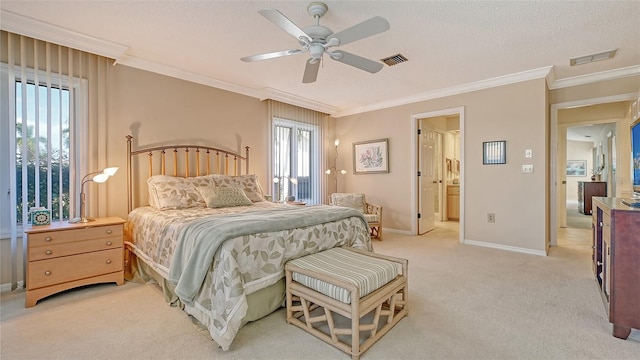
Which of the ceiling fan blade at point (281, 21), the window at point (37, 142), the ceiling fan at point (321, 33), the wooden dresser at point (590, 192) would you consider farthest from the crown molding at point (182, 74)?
the wooden dresser at point (590, 192)

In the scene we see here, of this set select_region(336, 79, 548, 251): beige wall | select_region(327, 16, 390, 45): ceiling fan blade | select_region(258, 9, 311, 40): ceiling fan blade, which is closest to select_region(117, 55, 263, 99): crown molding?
select_region(258, 9, 311, 40): ceiling fan blade

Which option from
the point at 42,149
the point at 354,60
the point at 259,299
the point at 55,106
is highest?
the point at 354,60

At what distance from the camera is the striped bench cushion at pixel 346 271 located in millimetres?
1810

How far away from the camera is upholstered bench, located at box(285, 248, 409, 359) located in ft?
5.75

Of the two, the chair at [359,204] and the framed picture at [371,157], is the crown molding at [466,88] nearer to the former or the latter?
the framed picture at [371,157]

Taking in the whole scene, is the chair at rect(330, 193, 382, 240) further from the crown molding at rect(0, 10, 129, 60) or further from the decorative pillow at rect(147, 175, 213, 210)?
the crown molding at rect(0, 10, 129, 60)

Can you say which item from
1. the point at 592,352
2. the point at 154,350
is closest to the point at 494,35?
the point at 592,352

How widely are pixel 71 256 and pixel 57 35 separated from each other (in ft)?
6.88

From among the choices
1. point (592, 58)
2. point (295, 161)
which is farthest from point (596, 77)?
point (295, 161)

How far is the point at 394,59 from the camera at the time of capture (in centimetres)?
346

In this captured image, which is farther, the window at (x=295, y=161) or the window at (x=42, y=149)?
the window at (x=295, y=161)

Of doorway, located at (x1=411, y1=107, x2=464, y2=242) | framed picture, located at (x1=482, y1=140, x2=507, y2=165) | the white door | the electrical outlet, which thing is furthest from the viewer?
the white door

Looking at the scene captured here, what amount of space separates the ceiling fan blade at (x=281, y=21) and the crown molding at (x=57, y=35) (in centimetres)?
208

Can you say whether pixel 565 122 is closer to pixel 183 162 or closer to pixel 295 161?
pixel 295 161
